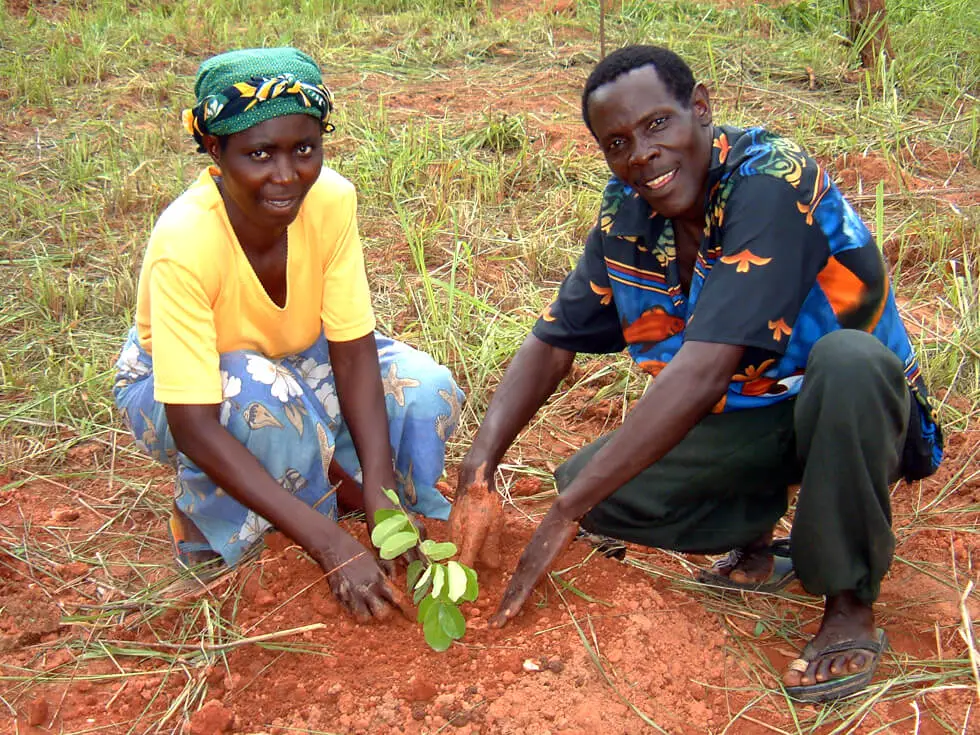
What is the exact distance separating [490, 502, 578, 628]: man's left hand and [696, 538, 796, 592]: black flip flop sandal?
1.68 feet

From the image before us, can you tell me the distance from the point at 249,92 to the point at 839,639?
1567mm

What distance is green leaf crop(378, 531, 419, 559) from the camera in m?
1.91

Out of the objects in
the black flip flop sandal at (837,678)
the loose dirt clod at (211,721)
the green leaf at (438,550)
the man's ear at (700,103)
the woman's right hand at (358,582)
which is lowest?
the loose dirt clod at (211,721)

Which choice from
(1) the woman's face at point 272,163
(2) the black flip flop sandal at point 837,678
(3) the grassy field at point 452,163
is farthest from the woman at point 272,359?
(2) the black flip flop sandal at point 837,678

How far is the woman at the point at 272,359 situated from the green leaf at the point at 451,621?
21 centimetres

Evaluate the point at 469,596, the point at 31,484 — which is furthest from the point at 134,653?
the point at 31,484

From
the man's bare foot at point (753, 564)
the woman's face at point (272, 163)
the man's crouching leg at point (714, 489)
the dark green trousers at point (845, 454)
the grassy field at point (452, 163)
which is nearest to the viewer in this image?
the dark green trousers at point (845, 454)

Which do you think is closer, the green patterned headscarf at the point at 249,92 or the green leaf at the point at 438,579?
the green leaf at the point at 438,579

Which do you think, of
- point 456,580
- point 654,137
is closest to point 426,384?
point 456,580

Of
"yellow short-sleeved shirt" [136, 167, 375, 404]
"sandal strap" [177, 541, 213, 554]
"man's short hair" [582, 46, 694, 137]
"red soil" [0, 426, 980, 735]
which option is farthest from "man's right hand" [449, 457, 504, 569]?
"man's short hair" [582, 46, 694, 137]

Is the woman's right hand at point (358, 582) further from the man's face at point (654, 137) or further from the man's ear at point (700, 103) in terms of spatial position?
the man's ear at point (700, 103)

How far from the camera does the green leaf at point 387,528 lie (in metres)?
1.93

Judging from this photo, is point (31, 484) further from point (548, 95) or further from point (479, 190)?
point (548, 95)

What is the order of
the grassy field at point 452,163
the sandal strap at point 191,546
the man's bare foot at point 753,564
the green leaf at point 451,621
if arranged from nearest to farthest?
the green leaf at point 451,621
the man's bare foot at point 753,564
the sandal strap at point 191,546
the grassy field at point 452,163
